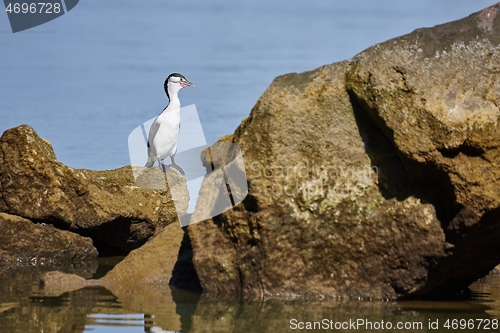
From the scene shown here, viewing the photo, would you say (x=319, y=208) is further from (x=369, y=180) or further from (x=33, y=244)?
(x=33, y=244)

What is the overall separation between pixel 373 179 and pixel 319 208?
0.54 metres

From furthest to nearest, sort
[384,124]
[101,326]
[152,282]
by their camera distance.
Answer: [152,282], [384,124], [101,326]

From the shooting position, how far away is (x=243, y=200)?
6.88 meters

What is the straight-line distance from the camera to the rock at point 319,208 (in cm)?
670

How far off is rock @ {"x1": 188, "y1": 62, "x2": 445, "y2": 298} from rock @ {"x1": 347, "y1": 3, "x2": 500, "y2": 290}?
242mm

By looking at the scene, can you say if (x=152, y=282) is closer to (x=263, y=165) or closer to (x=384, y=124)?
(x=263, y=165)

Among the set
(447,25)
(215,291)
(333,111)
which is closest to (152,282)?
(215,291)

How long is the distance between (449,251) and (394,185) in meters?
0.73

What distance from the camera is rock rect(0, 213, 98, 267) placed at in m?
9.55

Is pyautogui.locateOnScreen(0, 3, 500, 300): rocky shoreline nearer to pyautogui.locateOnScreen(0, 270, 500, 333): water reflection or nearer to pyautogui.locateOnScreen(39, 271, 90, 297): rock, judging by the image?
pyautogui.locateOnScreen(39, 271, 90, 297): rock

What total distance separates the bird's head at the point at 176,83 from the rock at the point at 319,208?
8.39m

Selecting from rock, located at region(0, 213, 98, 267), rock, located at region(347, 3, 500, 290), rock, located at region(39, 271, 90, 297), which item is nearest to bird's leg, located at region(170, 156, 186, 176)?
rock, located at region(0, 213, 98, 267)

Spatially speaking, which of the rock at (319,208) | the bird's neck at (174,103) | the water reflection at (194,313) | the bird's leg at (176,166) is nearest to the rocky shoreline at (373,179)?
the rock at (319,208)

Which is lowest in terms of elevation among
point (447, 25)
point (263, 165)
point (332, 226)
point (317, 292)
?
point (317, 292)
